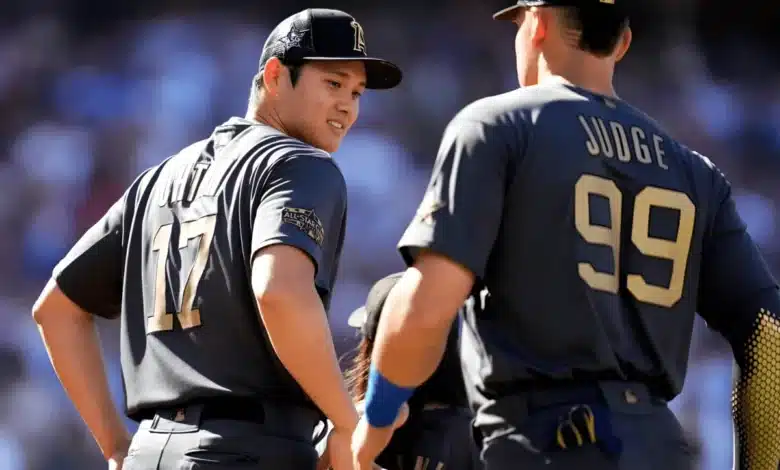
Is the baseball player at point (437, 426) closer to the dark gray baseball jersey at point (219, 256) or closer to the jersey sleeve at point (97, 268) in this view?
the dark gray baseball jersey at point (219, 256)

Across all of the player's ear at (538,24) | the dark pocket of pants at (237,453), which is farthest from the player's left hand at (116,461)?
the player's ear at (538,24)

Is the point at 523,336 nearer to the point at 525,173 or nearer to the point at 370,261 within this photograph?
the point at 525,173

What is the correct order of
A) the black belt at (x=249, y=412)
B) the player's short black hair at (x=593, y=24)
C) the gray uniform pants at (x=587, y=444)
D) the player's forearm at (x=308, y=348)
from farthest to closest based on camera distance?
the black belt at (x=249, y=412), the player's forearm at (x=308, y=348), the player's short black hair at (x=593, y=24), the gray uniform pants at (x=587, y=444)

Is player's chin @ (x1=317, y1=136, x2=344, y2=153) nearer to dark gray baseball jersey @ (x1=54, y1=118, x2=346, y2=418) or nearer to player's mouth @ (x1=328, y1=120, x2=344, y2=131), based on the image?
player's mouth @ (x1=328, y1=120, x2=344, y2=131)

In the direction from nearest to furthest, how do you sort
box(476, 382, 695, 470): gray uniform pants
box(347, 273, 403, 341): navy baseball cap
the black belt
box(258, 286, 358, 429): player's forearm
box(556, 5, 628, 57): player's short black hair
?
box(476, 382, 695, 470): gray uniform pants < box(556, 5, 628, 57): player's short black hair < box(258, 286, 358, 429): player's forearm < the black belt < box(347, 273, 403, 341): navy baseball cap

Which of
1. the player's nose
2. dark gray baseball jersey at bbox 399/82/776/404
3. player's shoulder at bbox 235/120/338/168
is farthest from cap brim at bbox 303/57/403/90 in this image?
dark gray baseball jersey at bbox 399/82/776/404

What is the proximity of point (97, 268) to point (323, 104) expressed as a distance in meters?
0.77

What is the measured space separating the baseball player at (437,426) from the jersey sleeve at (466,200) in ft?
2.96

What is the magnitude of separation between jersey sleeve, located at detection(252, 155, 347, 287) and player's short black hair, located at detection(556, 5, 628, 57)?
73 cm

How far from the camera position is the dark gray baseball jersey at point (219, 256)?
9.84 ft

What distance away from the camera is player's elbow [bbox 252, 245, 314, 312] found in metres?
2.86

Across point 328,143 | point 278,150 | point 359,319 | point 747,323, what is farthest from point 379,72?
point 747,323

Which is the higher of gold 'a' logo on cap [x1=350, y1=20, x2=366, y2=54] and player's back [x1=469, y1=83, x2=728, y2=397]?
gold 'a' logo on cap [x1=350, y1=20, x2=366, y2=54]

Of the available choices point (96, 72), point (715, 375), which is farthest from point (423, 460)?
point (96, 72)
